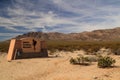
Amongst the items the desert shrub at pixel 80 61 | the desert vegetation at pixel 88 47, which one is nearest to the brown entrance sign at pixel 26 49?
the desert shrub at pixel 80 61

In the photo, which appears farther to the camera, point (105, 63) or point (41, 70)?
point (41, 70)

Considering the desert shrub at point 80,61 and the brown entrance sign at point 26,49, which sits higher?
the brown entrance sign at point 26,49

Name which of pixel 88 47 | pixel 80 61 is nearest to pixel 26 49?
pixel 80 61

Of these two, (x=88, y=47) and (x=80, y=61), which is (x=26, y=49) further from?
(x=88, y=47)

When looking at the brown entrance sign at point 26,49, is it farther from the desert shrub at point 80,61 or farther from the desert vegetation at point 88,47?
the desert vegetation at point 88,47

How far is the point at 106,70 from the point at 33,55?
15745mm

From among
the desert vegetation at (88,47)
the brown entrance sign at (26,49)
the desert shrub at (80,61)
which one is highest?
the brown entrance sign at (26,49)

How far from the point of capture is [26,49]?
30781 mm

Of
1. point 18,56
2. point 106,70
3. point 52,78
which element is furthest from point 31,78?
point 18,56

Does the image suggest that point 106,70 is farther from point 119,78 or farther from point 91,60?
point 91,60

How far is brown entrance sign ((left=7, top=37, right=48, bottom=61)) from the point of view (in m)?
29.8

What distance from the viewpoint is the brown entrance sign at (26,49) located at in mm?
29766

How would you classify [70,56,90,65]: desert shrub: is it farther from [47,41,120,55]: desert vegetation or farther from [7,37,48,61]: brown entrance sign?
[47,41,120,55]: desert vegetation

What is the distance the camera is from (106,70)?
17.4m
